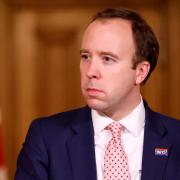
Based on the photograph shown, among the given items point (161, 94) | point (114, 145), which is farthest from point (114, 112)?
point (161, 94)

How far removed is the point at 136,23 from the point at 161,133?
40 centimetres

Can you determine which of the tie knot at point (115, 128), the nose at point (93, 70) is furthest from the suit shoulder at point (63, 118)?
the nose at point (93, 70)

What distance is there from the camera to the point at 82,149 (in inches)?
69.2

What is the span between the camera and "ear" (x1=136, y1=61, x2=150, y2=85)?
181 cm

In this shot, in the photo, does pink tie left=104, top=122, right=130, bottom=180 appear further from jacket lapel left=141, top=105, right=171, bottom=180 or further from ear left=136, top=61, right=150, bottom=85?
ear left=136, top=61, right=150, bottom=85

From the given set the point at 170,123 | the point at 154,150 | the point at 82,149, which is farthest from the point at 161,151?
the point at 82,149

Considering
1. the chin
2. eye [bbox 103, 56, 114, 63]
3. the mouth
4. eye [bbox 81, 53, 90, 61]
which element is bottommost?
the chin

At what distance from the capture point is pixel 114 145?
176 centimetres

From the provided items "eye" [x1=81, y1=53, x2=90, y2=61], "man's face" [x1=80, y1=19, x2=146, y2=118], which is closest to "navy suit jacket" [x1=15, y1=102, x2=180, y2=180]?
"man's face" [x1=80, y1=19, x2=146, y2=118]

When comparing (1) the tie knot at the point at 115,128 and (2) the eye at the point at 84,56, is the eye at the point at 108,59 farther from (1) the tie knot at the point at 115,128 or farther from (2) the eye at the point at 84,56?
(1) the tie knot at the point at 115,128

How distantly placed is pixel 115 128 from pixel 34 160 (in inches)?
12.0

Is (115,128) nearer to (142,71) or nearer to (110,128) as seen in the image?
(110,128)

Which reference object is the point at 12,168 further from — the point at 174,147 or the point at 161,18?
the point at 174,147

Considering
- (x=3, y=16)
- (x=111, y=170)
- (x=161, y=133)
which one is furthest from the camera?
(x=3, y=16)
